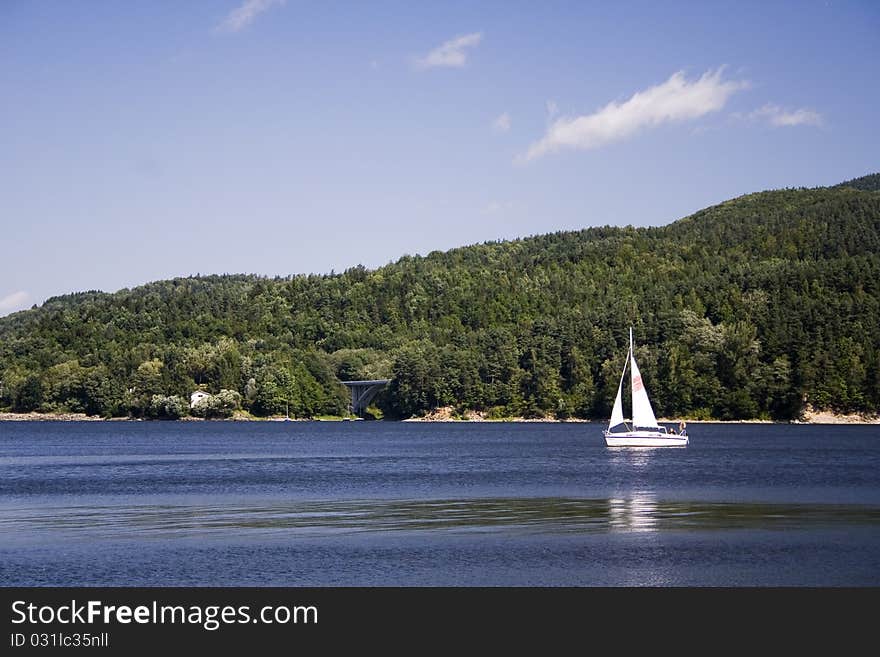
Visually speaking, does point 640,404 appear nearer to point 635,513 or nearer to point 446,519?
point 635,513

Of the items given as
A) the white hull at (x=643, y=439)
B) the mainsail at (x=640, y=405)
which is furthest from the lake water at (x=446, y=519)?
the mainsail at (x=640, y=405)

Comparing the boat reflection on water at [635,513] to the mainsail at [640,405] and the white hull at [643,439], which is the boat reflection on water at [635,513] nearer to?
the mainsail at [640,405]

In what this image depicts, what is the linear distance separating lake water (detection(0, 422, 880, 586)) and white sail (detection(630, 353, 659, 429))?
4.84m

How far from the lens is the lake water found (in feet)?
116

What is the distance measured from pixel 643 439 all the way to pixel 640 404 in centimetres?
428

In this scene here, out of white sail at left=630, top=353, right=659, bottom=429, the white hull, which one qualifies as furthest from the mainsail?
the white hull
